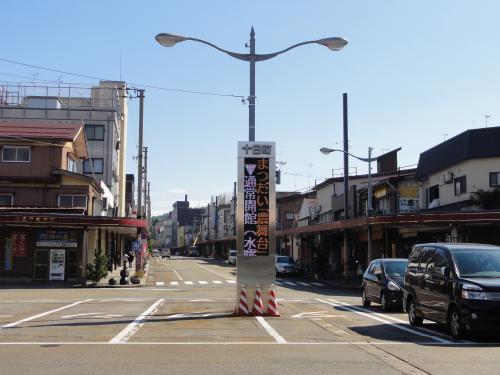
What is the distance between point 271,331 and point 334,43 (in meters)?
8.61

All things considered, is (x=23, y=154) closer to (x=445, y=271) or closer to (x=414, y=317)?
(x=414, y=317)

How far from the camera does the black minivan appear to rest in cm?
1184

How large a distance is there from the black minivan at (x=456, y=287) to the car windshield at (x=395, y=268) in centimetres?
524

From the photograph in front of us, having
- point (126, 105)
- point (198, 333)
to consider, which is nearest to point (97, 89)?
point (126, 105)

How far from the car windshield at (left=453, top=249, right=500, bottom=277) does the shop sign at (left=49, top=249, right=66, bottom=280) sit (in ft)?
95.2

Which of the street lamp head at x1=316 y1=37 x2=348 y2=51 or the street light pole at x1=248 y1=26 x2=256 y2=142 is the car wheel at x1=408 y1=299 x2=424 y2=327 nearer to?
the street light pole at x1=248 y1=26 x2=256 y2=142

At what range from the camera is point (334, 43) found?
18.1 metres

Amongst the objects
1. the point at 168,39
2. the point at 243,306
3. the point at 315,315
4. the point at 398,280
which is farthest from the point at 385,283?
the point at 168,39

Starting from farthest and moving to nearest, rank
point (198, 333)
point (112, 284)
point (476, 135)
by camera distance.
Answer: point (112, 284) → point (476, 135) → point (198, 333)

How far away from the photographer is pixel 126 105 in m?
92.2

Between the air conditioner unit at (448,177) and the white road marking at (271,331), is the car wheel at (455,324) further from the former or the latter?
the air conditioner unit at (448,177)

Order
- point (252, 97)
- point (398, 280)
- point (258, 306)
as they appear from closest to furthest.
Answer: point (258, 306) < point (252, 97) < point (398, 280)

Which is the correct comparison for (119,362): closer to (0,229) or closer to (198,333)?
(198,333)

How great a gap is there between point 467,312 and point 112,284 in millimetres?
27354
